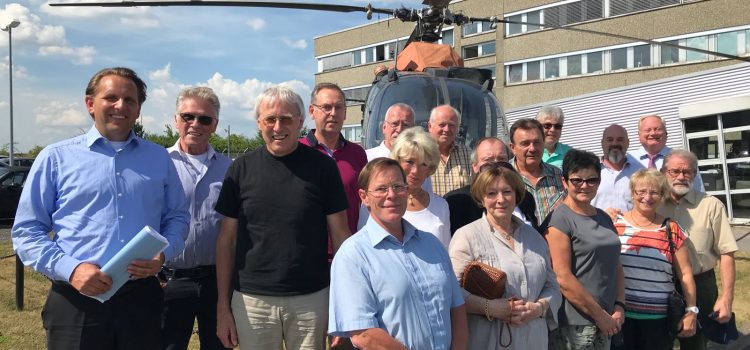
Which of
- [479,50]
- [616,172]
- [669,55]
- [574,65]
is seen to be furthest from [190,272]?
[479,50]

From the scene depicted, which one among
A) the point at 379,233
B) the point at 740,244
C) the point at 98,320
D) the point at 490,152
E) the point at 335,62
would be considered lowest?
the point at 740,244

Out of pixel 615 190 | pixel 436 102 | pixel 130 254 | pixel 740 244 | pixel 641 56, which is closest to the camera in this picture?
pixel 130 254

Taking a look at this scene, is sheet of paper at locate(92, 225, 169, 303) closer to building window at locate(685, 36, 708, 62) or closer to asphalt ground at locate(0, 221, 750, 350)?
asphalt ground at locate(0, 221, 750, 350)

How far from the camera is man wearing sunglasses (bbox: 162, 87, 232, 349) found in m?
3.03

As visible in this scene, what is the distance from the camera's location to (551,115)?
4.82 metres

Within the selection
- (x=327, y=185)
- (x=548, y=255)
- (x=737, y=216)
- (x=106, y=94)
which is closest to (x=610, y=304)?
(x=548, y=255)

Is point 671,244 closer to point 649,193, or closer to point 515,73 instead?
point 649,193

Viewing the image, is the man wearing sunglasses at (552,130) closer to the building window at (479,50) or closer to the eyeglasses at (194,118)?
the eyeglasses at (194,118)

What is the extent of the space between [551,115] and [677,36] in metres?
23.0

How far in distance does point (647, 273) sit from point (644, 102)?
15.4 m

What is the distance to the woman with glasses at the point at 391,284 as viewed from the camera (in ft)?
7.07

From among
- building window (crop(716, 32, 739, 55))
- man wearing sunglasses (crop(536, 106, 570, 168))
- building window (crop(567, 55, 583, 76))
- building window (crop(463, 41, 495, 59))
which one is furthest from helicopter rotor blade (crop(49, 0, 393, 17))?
building window (crop(463, 41, 495, 59))

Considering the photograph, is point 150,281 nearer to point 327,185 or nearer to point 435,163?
point 327,185

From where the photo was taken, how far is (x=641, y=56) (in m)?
24.9
